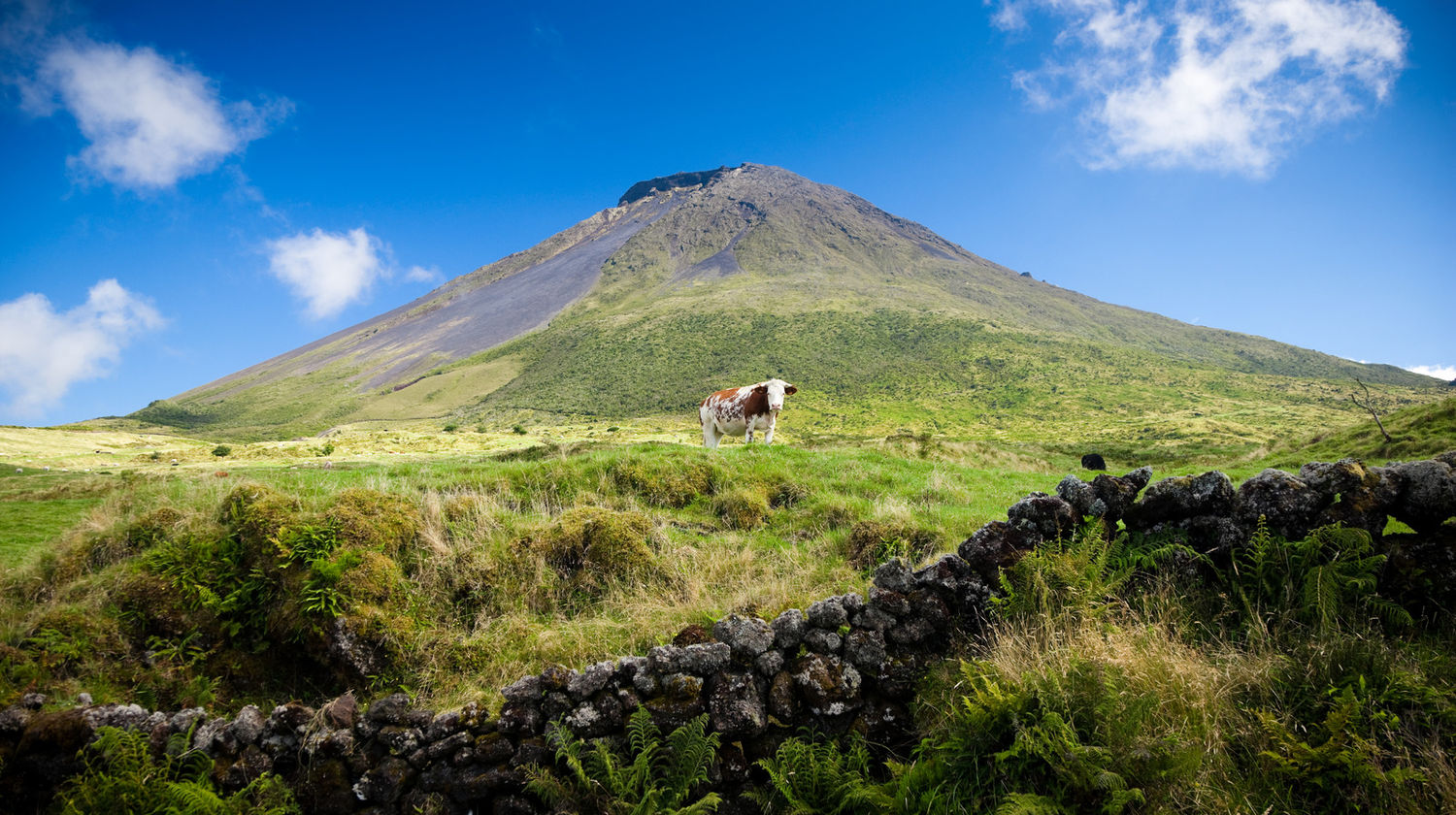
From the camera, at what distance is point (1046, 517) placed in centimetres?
583

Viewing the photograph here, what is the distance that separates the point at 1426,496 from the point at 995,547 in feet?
11.4

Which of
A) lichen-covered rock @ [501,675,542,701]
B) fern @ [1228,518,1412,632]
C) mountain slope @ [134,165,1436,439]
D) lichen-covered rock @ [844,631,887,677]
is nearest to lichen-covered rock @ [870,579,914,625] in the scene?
lichen-covered rock @ [844,631,887,677]

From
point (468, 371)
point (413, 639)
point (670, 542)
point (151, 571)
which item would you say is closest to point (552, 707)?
point (413, 639)

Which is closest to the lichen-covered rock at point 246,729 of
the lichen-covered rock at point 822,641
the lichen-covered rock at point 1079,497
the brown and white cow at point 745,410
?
the lichen-covered rock at point 822,641

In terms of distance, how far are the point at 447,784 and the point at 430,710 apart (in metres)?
0.68

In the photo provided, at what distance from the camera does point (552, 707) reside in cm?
510

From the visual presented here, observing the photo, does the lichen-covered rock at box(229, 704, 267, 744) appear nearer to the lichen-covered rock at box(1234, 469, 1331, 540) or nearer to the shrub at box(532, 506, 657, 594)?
the shrub at box(532, 506, 657, 594)

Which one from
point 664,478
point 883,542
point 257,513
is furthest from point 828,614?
point 257,513

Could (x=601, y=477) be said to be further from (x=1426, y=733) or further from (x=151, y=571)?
(x=1426, y=733)

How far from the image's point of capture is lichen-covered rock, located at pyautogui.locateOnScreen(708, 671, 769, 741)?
4961mm

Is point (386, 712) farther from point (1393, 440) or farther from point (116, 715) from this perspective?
point (1393, 440)

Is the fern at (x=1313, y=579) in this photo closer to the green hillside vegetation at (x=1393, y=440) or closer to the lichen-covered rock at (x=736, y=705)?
the lichen-covered rock at (x=736, y=705)

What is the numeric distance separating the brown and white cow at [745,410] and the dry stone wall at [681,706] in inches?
593

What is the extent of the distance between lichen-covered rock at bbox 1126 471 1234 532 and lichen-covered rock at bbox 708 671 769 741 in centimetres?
420
